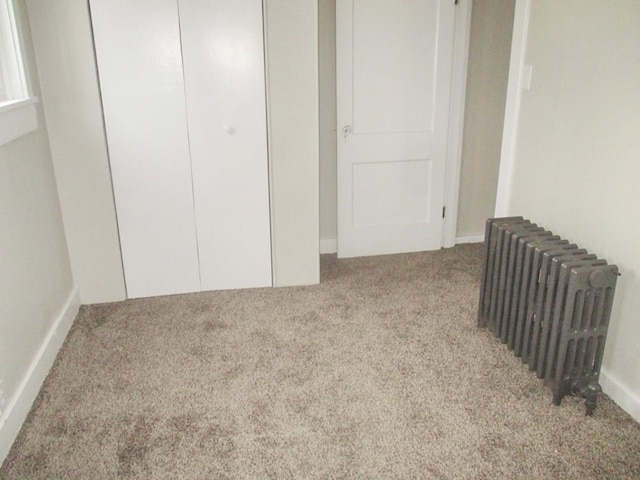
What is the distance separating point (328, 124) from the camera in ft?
11.5

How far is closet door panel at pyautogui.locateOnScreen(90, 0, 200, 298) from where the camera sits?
8.76 feet

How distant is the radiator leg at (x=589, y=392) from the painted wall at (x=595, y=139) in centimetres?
14

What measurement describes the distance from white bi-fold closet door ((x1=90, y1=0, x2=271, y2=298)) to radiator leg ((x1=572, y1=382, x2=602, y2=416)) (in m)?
1.77

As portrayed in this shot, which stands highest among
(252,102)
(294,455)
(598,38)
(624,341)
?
(598,38)

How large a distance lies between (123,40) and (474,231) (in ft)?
8.62

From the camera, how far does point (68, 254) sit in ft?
9.55

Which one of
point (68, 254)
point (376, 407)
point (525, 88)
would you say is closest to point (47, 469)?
point (376, 407)

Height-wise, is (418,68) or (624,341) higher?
(418,68)

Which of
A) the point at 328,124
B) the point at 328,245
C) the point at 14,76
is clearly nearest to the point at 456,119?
the point at 328,124

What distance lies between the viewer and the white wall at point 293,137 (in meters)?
2.79

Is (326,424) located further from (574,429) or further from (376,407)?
(574,429)

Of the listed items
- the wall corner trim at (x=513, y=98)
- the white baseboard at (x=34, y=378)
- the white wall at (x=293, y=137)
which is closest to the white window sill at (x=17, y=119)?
the white baseboard at (x=34, y=378)

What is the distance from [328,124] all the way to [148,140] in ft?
3.87

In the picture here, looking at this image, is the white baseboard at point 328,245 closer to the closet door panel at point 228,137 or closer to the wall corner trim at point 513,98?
the closet door panel at point 228,137
